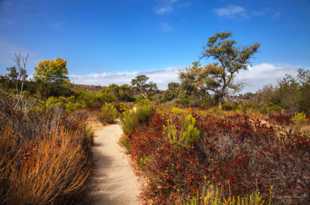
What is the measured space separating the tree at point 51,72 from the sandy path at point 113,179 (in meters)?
28.9

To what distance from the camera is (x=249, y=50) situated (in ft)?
66.6

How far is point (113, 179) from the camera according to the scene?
403 centimetres

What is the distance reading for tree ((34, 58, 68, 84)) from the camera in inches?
1198

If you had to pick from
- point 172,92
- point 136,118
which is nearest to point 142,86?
point 172,92

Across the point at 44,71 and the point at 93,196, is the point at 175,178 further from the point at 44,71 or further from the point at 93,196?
the point at 44,71

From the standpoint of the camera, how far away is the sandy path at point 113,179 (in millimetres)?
3178

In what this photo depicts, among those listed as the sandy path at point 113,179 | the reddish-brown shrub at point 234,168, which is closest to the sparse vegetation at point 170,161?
the reddish-brown shrub at point 234,168

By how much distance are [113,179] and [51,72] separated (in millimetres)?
32058

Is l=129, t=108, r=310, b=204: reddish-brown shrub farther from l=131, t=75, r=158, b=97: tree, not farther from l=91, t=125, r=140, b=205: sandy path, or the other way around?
l=131, t=75, r=158, b=97: tree

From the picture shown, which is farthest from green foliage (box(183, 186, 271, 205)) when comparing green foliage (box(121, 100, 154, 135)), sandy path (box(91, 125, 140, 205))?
green foliage (box(121, 100, 154, 135))

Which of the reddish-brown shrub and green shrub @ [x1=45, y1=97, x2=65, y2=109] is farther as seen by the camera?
green shrub @ [x1=45, y1=97, x2=65, y2=109]

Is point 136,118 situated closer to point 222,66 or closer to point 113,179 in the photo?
point 113,179

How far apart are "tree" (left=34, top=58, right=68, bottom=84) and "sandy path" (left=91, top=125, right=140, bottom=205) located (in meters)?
28.9

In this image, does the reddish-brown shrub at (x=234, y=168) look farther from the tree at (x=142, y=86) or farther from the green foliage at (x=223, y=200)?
the tree at (x=142, y=86)
